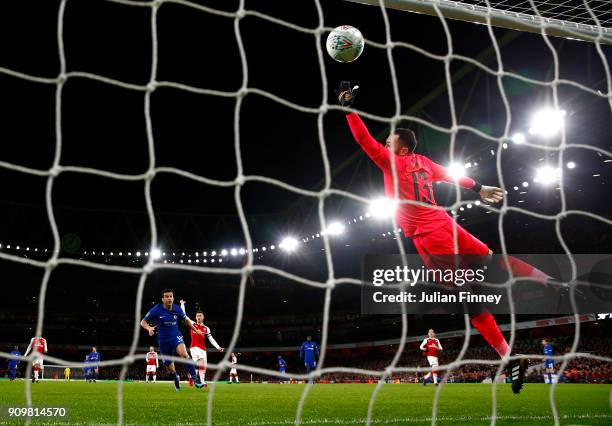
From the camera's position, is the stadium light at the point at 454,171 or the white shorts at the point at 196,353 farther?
the white shorts at the point at 196,353

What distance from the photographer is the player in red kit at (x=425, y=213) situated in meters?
4.12

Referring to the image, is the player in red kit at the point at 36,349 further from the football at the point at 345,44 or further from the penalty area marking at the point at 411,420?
the football at the point at 345,44

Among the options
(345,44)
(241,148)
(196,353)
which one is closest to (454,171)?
(345,44)

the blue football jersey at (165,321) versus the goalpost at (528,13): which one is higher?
the goalpost at (528,13)

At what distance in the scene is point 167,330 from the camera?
28.6ft

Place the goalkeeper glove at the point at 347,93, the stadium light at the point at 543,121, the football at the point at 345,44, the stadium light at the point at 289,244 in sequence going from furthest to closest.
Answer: the stadium light at the point at 289,244, the stadium light at the point at 543,121, the football at the point at 345,44, the goalkeeper glove at the point at 347,93

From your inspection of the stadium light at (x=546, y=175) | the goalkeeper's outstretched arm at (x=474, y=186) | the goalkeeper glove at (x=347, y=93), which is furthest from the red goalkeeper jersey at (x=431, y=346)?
the goalkeeper glove at (x=347, y=93)

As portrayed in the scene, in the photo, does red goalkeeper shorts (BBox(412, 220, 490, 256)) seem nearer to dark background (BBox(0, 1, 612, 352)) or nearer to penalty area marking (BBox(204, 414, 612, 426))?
penalty area marking (BBox(204, 414, 612, 426))

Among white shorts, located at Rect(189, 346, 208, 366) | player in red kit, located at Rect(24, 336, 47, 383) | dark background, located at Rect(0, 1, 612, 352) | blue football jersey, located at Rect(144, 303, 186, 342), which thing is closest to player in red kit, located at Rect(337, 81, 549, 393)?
player in red kit, located at Rect(24, 336, 47, 383)

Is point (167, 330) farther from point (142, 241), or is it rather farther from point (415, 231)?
point (142, 241)

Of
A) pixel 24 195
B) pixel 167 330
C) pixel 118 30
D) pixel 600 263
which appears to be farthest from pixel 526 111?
pixel 24 195

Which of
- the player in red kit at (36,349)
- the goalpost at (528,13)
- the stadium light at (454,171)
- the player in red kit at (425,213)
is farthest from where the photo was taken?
the player in red kit at (425,213)

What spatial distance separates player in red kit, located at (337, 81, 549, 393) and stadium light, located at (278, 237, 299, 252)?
26.7 metres

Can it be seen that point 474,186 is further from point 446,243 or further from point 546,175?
point 546,175
